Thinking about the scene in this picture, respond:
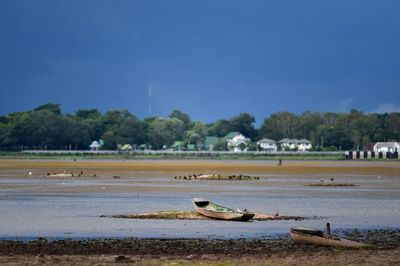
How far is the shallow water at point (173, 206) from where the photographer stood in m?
32.1

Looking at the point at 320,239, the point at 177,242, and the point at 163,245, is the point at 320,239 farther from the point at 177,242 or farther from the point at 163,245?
the point at 163,245

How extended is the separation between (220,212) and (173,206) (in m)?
8.32

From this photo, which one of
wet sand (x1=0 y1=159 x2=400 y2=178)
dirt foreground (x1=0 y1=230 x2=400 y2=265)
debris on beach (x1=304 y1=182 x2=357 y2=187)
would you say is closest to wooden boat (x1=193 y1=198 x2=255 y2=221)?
dirt foreground (x1=0 y1=230 x2=400 y2=265)

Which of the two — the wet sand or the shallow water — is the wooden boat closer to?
the shallow water

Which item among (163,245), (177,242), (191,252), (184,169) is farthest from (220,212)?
(184,169)

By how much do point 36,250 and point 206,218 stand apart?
37.1ft

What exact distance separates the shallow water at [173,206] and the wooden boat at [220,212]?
0.52 meters

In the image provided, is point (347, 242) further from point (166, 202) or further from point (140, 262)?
point (166, 202)

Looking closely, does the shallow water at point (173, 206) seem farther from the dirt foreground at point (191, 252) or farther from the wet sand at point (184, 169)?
the wet sand at point (184, 169)

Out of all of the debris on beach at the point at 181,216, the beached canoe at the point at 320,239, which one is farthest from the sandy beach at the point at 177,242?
the debris on beach at the point at 181,216

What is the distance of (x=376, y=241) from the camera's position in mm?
28516

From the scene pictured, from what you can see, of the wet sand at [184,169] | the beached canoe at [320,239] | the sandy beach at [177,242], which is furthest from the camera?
the wet sand at [184,169]

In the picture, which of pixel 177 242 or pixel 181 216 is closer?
pixel 177 242

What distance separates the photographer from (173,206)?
43.7 m
